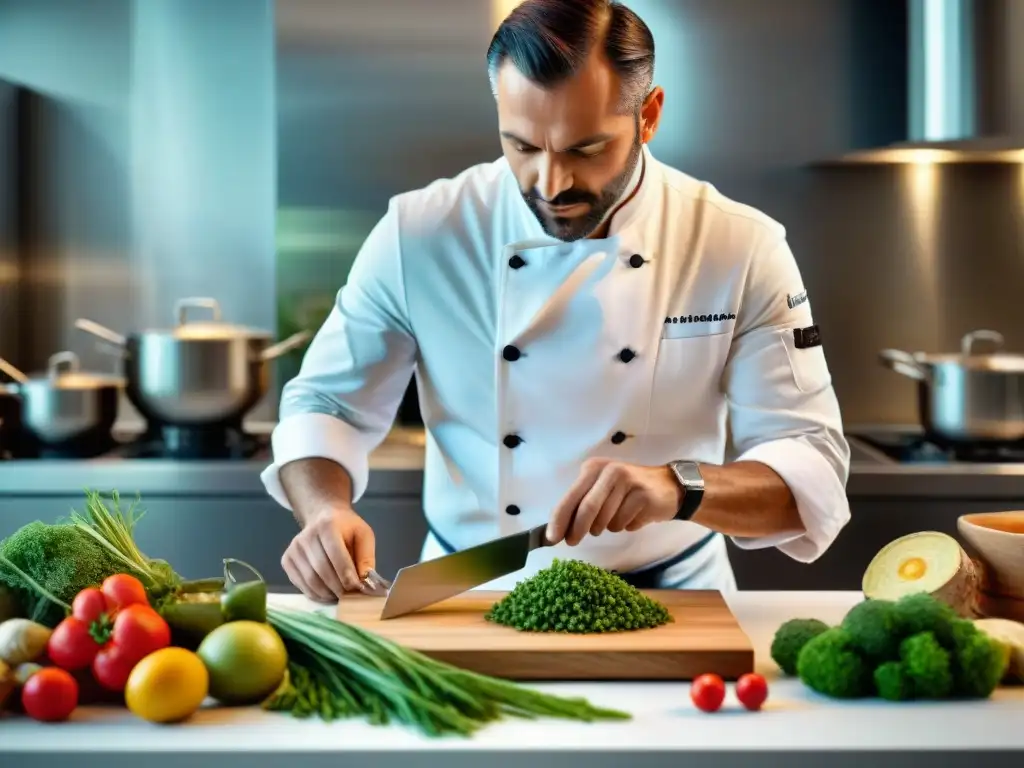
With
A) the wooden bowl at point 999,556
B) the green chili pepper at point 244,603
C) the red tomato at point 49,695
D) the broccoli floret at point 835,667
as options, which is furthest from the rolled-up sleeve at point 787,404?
the red tomato at point 49,695

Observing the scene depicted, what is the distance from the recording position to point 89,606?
1497mm

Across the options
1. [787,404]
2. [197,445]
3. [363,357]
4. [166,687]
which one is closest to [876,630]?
[787,404]

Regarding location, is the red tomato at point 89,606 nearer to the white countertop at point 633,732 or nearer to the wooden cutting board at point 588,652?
the white countertop at point 633,732

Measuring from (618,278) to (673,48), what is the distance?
153 cm

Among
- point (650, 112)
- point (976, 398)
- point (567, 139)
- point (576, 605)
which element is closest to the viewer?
point (576, 605)

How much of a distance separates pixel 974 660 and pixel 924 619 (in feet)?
0.23

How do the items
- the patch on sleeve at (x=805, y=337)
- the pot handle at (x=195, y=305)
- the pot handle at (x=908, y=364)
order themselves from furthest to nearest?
the pot handle at (x=195, y=305), the pot handle at (x=908, y=364), the patch on sleeve at (x=805, y=337)

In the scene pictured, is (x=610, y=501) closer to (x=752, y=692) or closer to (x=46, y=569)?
(x=752, y=692)

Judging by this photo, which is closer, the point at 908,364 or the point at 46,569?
the point at 46,569

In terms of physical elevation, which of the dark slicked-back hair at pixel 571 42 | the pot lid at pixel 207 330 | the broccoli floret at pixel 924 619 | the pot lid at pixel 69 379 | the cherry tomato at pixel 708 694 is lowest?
the cherry tomato at pixel 708 694

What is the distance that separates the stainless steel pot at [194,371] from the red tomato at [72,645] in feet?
5.54

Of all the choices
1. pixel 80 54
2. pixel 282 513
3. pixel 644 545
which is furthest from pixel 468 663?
pixel 80 54

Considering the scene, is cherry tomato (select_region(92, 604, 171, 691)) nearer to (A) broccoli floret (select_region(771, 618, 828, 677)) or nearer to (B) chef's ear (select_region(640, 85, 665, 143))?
(A) broccoli floret (select_region(771, 618, 828, 677))

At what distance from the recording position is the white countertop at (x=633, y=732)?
54.1 inches
